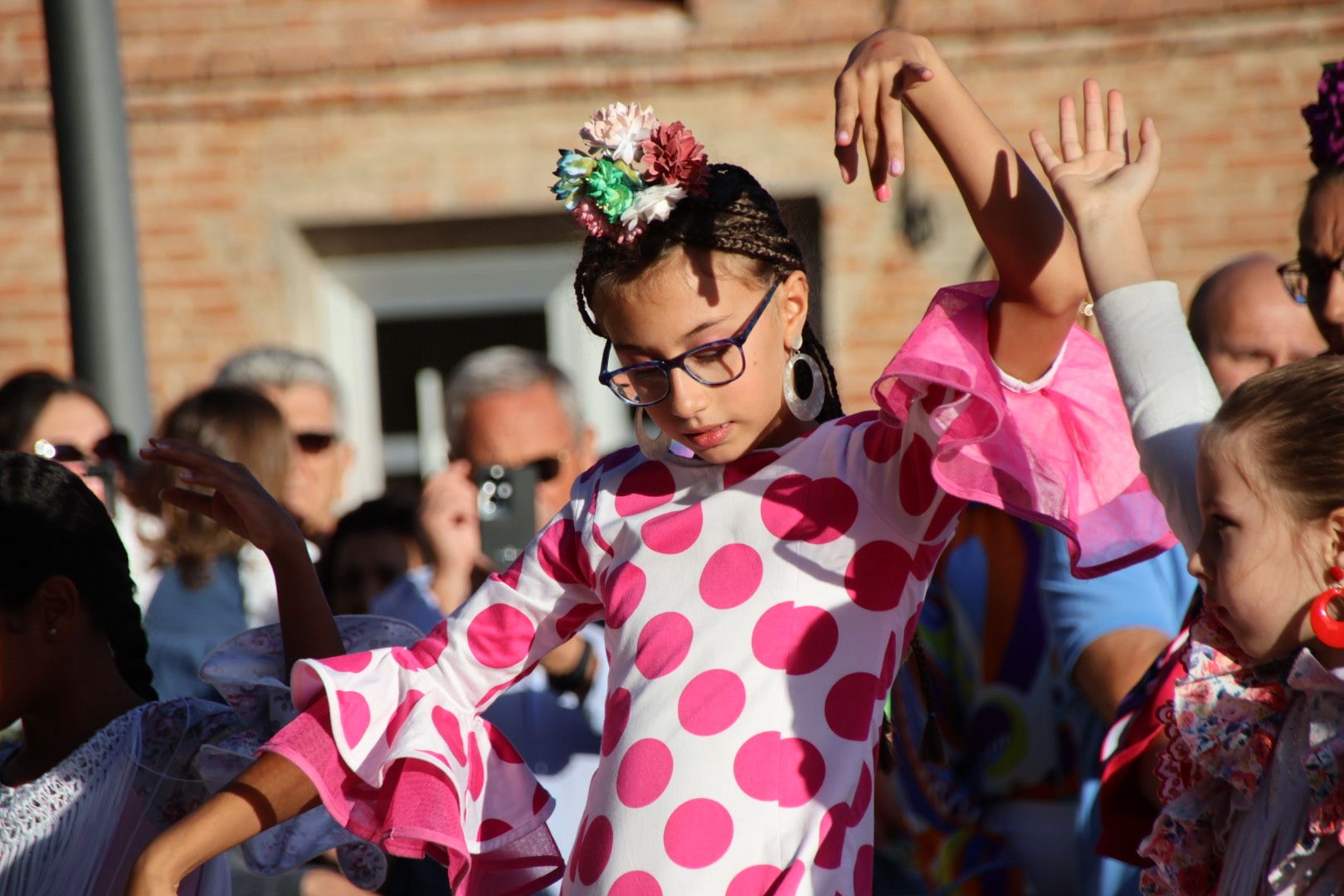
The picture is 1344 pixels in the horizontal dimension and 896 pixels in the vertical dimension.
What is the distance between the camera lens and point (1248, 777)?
1774mm

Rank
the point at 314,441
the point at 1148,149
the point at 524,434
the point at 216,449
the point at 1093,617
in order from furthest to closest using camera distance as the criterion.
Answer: the point at 314,441 < the point at 524,434 < the point at 216,449 < the point at 1093,617 < the point at 1148,149

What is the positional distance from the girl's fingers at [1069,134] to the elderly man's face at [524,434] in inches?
81.7

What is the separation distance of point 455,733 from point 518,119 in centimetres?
417

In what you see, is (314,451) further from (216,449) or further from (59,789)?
(59,789)

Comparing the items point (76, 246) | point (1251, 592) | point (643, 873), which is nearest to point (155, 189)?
point (76, 246)

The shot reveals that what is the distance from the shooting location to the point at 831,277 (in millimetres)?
5852

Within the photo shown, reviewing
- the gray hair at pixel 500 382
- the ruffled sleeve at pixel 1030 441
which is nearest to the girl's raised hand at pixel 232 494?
the ruffled sleeve at pixel 1030 441

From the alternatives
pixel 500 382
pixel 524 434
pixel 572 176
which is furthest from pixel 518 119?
pixel 572 176

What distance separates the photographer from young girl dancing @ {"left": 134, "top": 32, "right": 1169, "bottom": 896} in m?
1.79

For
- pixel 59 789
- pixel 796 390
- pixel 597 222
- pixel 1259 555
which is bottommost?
pixel 59 789

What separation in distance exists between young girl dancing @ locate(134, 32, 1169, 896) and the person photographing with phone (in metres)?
0.91

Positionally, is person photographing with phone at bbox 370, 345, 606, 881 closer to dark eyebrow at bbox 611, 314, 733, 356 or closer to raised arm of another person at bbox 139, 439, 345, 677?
raised arm of another person at bbox 139, 439, 345, 677

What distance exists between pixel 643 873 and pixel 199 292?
14.9ft

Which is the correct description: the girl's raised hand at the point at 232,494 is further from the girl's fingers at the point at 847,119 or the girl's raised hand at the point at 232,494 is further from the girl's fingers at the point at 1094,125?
the girl's fingers at the point at 1094,125
